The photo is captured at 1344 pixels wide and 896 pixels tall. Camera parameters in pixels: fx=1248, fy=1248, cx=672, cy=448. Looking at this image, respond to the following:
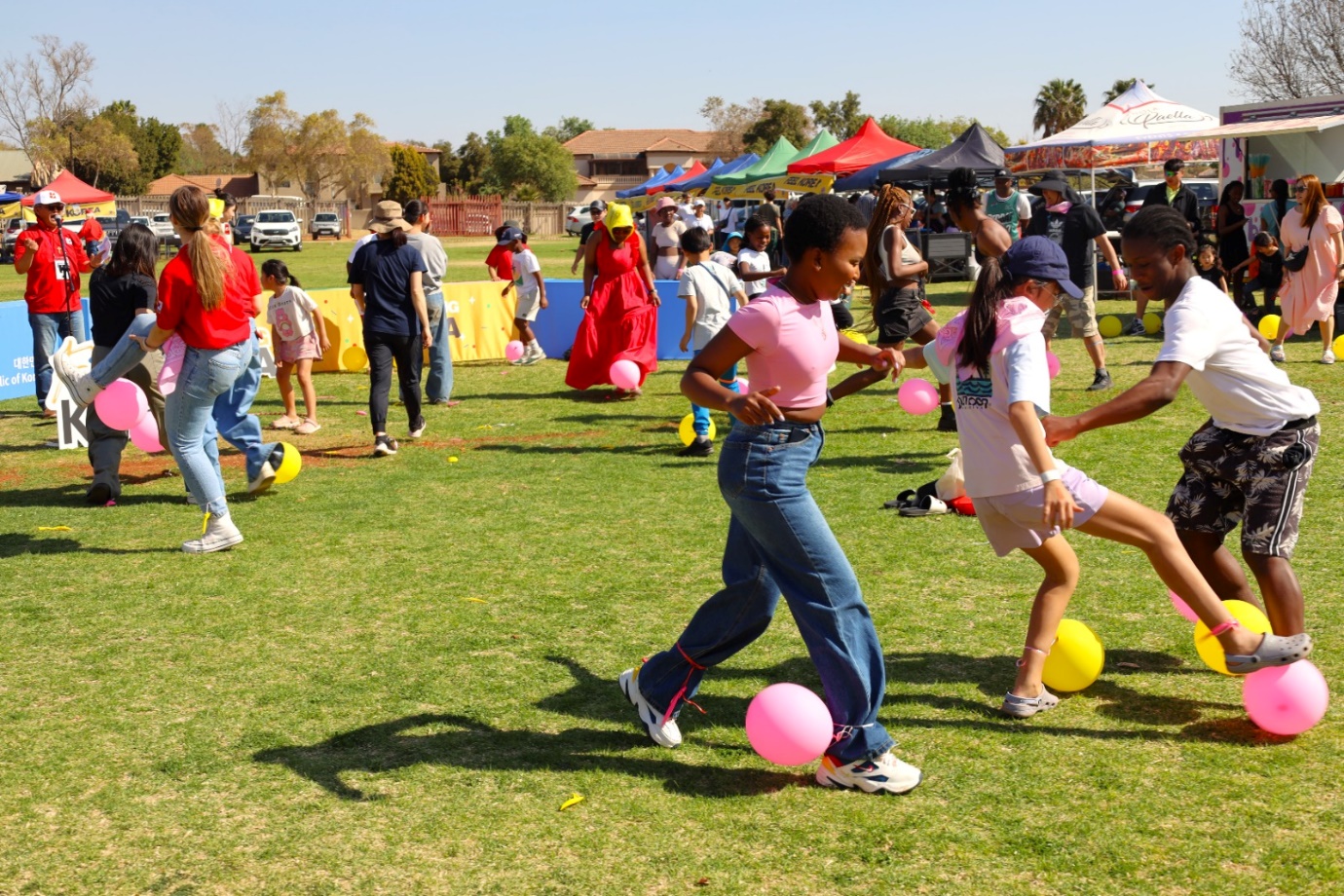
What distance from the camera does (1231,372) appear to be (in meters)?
4.47

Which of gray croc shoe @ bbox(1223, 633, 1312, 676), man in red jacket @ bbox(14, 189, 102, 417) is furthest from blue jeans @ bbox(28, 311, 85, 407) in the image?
gray croc shoe @ bbox(1223, 633, 1312, 676)

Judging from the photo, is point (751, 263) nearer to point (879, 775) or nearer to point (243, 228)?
point (879, 775)

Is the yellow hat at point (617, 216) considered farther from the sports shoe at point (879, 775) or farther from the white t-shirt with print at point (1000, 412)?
the sports shoe at point (879, 775)

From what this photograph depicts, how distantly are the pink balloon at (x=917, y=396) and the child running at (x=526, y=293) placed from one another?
8623mm

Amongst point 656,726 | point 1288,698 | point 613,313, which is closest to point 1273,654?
point 1288,698

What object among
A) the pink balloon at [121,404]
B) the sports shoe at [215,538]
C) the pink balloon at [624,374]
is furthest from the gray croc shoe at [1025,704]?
the pink balloon at [624,374]

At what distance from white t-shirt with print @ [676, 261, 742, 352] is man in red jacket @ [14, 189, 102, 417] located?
5.66 m

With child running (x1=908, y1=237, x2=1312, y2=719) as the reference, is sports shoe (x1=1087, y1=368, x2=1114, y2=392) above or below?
below

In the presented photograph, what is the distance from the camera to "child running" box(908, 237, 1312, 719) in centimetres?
425

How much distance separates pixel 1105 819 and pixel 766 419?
5.38ft

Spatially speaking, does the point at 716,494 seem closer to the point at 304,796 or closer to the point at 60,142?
the point at 304,796

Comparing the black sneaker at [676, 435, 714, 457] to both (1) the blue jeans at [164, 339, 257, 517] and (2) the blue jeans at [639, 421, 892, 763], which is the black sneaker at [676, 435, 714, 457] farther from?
(2) the blue jeans at [639, 421, 892, 763]

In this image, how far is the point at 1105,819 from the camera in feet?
12.8

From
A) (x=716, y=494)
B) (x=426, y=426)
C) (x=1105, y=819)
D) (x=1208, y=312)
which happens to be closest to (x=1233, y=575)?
(x=1208, y=312)
